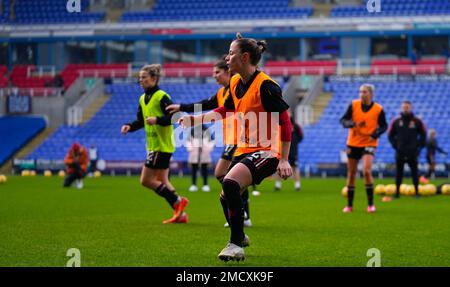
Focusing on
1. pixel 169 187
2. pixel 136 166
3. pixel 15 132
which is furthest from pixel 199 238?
pixel 15 132

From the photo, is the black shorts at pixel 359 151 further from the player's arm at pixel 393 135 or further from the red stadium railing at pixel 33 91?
the red stadium railing at pixel 33 91

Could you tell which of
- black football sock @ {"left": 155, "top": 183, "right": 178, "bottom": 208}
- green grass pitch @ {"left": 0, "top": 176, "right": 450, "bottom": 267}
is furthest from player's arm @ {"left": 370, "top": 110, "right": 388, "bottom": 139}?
black football sock @ {"left": 155, "top": 183, "right": 178, "bottom": 208}

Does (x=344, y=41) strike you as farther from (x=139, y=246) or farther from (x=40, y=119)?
(x=139, y=246)

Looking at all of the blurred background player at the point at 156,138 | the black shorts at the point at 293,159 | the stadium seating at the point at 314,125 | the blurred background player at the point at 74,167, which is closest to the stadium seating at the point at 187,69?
the stadium seating at the point at 314,125

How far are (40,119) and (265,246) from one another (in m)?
32.2

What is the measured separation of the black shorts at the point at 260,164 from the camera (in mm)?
8453

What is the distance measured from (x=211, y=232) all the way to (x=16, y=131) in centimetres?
2982

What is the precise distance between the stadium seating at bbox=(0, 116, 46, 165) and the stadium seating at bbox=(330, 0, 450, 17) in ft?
53.5

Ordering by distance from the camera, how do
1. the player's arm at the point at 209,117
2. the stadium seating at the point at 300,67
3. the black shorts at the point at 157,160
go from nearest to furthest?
the player's arm at the point at 209,117 → the black shorts at the point at 157,160 → the stadium seating at the point at 300,67

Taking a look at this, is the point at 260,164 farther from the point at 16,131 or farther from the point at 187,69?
the point at 187,69

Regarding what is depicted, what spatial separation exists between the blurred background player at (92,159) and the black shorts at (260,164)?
26.4 m

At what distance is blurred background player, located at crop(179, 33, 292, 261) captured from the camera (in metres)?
8.34

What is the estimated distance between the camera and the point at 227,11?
4475 centimetres
